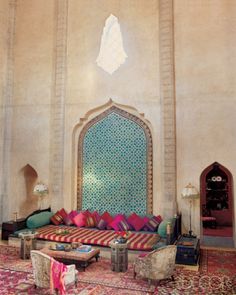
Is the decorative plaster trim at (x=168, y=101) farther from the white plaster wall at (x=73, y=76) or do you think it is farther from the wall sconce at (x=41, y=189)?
the wall sconce at (x=41, y=189)

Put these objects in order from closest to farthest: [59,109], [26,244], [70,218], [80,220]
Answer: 1. [26,244]
2. [80,220]
3. [70,218]
4. [59,109]

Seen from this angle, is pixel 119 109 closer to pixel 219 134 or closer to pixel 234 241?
pixel 219 134

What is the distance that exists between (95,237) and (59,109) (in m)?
3.97

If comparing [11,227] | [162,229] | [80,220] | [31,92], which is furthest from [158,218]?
[31,92]

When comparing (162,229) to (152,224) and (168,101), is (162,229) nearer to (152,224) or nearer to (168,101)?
(152,224)

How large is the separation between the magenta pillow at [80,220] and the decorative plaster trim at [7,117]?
8.80 ft

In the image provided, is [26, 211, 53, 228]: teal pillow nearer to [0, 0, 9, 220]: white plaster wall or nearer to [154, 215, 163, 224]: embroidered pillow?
[0, 0, 9, 220]: white plaster wall

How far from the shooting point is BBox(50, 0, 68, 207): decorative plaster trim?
342 inches

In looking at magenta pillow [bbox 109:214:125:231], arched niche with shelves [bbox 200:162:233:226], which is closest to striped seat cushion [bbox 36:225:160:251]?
magenta pillow [bbox 109:214:125:231]

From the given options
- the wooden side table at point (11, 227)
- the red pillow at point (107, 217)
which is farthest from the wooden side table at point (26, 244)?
the red pillow at point (107, 217)

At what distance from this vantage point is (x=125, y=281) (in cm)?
513

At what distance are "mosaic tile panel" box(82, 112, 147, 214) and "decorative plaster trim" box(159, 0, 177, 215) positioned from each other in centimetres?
63

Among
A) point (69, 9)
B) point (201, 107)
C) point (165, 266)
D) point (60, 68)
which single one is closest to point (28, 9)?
point (69, 9)

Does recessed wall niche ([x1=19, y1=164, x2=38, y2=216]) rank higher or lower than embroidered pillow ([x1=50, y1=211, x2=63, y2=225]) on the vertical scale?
higher
